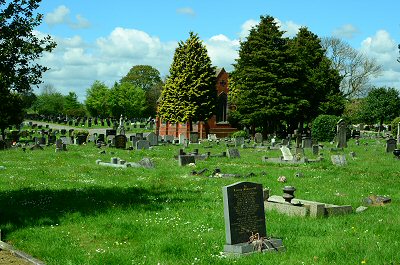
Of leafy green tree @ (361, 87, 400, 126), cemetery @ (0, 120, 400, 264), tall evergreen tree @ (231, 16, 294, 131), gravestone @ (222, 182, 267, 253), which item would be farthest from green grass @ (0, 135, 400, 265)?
leafy green tree @ (361, 87, 400, 126)

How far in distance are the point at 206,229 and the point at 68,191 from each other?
244 inches

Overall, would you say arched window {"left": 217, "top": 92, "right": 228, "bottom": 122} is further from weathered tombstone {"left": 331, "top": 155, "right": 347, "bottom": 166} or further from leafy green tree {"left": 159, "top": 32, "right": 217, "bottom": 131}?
weathered tombstone {"left": 331, "top": 155, "right": 347, "bottom": 166}

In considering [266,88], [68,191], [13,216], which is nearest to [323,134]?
[266,88]

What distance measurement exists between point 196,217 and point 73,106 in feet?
383

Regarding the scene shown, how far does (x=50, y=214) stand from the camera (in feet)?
39.5

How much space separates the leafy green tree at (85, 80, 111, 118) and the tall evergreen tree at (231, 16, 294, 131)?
55.6m

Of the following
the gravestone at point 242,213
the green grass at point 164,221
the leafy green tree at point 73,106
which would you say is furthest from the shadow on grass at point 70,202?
the leafy green tree at point 73,106

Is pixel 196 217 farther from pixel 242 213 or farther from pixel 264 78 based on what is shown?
pixel 264 78

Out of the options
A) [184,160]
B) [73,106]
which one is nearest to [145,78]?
[73,106]

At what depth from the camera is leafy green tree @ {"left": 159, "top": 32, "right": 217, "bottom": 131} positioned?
57938 millimetres

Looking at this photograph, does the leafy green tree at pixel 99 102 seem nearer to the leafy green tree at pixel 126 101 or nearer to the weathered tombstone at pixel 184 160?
the leafy green tree at pixel 126 101

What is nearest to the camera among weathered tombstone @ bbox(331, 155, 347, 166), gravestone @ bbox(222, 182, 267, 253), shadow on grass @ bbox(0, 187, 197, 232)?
gravestone @ bbox(222, 182, 267, 253)

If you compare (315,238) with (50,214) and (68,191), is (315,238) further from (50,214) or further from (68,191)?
(68,191)

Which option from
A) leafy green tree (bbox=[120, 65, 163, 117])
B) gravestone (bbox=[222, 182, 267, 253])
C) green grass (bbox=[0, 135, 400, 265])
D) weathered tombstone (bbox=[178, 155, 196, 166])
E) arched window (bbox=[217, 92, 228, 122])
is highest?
leafy green tree (bbox=[120, 65, 163, 117])
